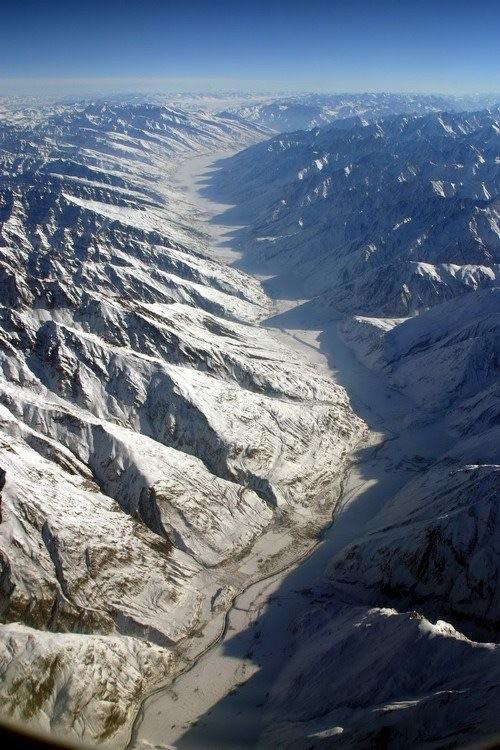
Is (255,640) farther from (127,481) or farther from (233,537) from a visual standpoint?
(127,481)

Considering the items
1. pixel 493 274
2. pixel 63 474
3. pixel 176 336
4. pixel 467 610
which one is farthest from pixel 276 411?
pixel 493 274

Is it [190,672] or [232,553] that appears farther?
[232,553]

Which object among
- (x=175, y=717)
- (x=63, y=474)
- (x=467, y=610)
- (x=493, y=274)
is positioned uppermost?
(x=493, y=274)

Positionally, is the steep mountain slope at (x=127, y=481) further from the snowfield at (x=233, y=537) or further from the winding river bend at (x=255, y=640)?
the winding river bend at (x=255, y=640)

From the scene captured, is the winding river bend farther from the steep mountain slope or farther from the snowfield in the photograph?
the steep mountain slope

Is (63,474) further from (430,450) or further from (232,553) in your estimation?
(430,450)

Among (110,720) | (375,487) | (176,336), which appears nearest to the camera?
(110,720)

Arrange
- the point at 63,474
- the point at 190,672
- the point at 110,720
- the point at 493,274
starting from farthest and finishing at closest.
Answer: the point at 493,274 → the point at 63,474 → the point at 190,672 → the point at 110,720
